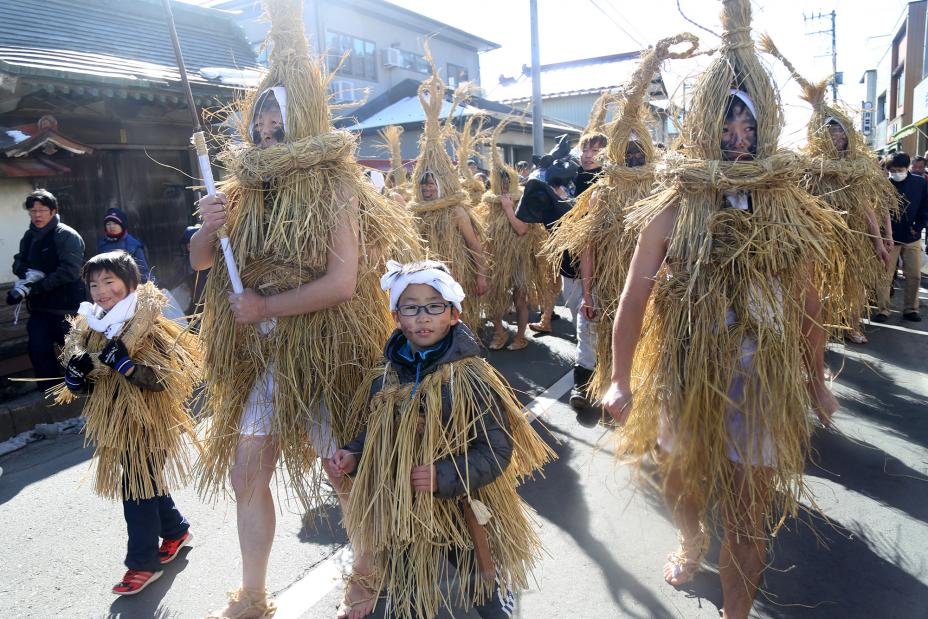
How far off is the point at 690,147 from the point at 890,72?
32.6 meters

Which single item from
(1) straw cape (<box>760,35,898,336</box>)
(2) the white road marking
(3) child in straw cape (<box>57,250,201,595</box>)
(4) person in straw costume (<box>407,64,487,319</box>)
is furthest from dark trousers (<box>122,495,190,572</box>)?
(1) straw cape (<box>760,35,898,336</box>)

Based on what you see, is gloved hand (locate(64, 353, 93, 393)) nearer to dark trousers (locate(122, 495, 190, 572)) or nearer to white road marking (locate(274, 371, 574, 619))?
dark trousers (locate(122, 495, 190, 572))

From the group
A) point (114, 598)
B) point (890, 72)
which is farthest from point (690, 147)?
point (890, 72)

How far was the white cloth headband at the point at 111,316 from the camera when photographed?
2.93m

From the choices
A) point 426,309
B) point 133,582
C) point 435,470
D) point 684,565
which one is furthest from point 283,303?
point 684,565

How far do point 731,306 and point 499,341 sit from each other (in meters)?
4.68

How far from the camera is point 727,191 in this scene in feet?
7.22

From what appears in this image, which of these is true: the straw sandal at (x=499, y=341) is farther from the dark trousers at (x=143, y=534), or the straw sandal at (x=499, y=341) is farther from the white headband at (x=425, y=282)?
the white headband at (x=425, y=282)

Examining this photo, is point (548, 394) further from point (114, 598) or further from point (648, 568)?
point (114, 598)

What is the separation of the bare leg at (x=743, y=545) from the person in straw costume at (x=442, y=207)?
358cm

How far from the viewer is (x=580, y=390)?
4789 millimetres

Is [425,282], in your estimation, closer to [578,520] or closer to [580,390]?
[578,520]

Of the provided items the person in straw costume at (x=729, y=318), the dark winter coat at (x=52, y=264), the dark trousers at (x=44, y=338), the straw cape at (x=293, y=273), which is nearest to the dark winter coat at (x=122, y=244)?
the dark winter coat at (x=52, y=264)

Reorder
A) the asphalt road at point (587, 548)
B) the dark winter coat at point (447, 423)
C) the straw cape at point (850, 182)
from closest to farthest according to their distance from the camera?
1. the dark winter coat at point (447, 423)
2. the asphalt road at point (587, 548)
3. the straw cape at point (850, 182)
